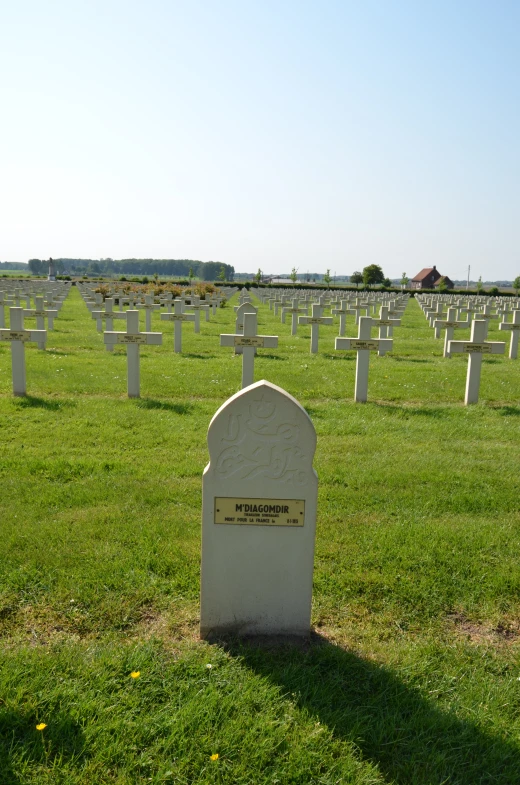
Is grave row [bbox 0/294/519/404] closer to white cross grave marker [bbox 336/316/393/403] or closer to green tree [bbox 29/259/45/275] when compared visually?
white cross grave marker [bbox 336/316/393/403]

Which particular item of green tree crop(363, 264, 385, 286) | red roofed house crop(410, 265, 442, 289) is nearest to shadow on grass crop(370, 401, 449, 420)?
green tree crop(363, 264, 385, 286)

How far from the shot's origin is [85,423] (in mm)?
7492

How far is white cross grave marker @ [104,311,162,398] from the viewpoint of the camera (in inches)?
356

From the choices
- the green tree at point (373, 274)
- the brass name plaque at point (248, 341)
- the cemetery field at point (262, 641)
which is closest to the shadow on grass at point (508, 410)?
the cemetery field at point (262, 641)

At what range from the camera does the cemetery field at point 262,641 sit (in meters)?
2.51

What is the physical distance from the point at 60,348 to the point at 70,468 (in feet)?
30.4

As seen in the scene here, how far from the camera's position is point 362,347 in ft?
30.7

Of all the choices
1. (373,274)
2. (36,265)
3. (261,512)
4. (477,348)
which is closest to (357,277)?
(373,274)

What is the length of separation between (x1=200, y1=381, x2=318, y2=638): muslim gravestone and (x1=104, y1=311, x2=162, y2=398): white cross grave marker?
607 centimetres

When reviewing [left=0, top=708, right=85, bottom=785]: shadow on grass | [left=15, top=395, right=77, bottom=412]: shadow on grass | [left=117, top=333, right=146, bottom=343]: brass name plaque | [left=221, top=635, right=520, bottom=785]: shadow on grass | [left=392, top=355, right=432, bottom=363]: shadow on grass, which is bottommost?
[left=221, top=635, right=520, bottom=785]: shadow on grass

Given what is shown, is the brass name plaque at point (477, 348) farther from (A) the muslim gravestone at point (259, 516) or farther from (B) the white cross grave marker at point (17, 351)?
(A) the muslim gravestone at point (259, 516)

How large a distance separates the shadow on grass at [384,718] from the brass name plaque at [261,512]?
2.16ft

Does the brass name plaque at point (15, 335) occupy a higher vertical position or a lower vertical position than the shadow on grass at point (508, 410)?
higher

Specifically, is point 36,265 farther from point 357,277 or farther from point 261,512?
point 261,512
